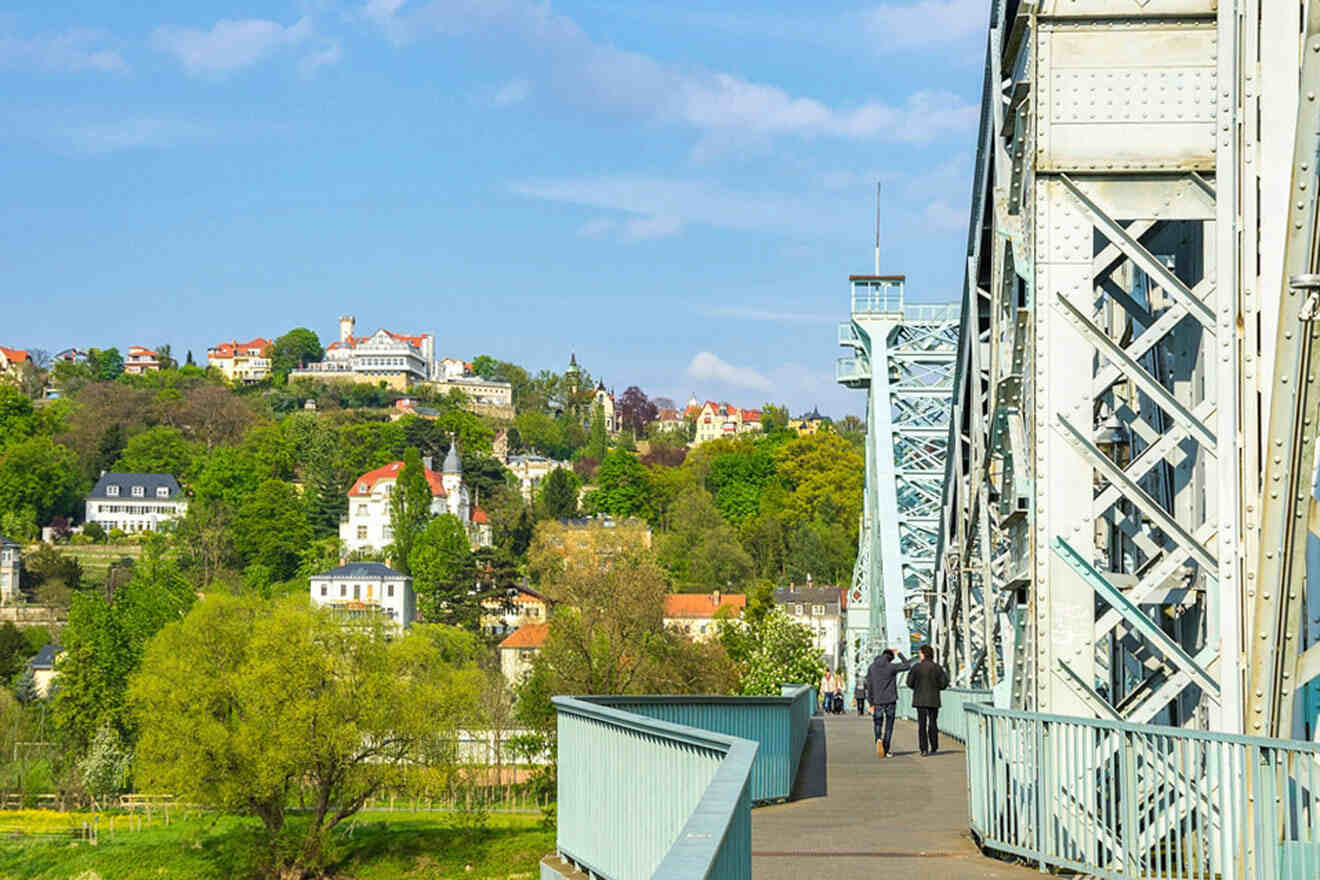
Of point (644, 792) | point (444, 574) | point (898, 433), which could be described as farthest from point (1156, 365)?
point (444, 574)

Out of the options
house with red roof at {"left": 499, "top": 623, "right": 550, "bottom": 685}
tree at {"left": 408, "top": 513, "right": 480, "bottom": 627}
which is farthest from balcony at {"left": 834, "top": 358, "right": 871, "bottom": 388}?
tree at {"left": 408, "top": 513, "right": 480, "bottom": 627}

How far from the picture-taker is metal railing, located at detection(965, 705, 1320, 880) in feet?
22.2

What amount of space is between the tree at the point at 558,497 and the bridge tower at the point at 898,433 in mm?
122137

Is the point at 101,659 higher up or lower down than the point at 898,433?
lower down

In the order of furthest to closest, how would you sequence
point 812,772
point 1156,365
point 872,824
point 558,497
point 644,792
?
point 558,497, point 812,772, point 872,824, point 1156,365, point 644,792

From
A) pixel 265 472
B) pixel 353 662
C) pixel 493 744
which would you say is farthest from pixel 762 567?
pixel 353 662

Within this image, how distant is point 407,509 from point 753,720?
144m

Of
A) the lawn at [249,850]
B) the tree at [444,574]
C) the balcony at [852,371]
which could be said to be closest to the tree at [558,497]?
the tree at [444,574]

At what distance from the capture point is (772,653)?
82812 millimetres

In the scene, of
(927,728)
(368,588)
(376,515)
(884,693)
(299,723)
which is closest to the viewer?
(927,728)

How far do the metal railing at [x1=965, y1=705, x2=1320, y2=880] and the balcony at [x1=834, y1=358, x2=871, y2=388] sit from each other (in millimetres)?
35944

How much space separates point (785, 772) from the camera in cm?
1374

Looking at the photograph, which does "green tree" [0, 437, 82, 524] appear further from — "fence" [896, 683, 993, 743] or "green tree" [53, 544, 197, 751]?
"fence" [896, 683, 993, 743]

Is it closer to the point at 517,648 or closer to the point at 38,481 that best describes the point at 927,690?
the point at 517,648
